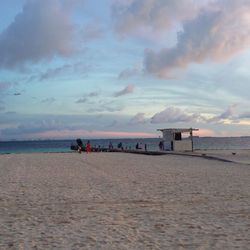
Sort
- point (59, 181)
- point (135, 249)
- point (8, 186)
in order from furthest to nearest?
point (59, 181)
point (8, 186)
point (135, 249)

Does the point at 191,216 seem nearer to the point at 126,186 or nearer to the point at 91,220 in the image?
the point at 91,220

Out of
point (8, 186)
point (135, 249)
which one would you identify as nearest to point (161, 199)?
point (135, 249)

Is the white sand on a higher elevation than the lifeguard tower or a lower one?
lower

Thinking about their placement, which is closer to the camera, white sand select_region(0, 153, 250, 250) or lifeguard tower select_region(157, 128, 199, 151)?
white sand select_region(0, 153, 250, 250)

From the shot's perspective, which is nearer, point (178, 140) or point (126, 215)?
point (126, 215)

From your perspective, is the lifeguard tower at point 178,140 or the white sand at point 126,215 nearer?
the white sand at point 126,215

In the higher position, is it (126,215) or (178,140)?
(178,140)

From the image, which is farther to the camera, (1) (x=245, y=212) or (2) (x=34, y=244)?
(1) (x=245, y=212)

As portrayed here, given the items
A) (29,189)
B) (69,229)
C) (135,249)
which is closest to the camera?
(135,249)

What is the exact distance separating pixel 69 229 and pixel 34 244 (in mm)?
1242

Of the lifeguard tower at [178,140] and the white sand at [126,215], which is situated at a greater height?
the lifeguard tower at [178,140]

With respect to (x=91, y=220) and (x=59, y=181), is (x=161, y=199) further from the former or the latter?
(x=59, y=181)

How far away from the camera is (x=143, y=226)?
871cm

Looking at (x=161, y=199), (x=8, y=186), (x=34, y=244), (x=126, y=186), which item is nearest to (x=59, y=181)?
(x=8, y=186)
